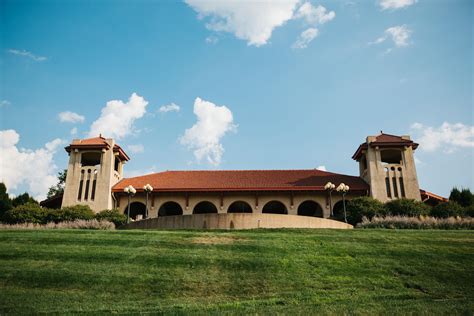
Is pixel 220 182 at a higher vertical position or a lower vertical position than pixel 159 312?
higher

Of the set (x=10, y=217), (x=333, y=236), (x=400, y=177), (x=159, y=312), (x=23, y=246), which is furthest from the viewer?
(x=400, y=177)

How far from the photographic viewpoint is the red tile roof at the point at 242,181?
117 ft

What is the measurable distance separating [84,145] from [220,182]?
1205cm

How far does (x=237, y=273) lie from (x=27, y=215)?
23204mm

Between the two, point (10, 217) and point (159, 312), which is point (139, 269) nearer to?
point (159, 312)

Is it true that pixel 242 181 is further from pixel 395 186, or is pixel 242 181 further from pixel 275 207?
pixel 395 186

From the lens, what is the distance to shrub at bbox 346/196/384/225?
1194 inches

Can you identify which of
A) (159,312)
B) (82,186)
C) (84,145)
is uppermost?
(84,145)

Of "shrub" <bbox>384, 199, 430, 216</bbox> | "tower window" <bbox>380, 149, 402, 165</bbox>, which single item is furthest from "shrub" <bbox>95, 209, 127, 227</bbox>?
"tower window" <bbox>380, 149, 402, 165</bbox>

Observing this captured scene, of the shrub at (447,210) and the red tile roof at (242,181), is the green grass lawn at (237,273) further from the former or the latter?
the red tile roof at (242,181)

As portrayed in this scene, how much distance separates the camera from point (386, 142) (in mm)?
37219

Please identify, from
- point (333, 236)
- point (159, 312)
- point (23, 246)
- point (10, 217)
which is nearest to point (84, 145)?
point (10, 217)

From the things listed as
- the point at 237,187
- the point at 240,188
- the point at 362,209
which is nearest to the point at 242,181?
the point at 237,187

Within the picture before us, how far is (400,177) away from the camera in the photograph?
1443 inches
